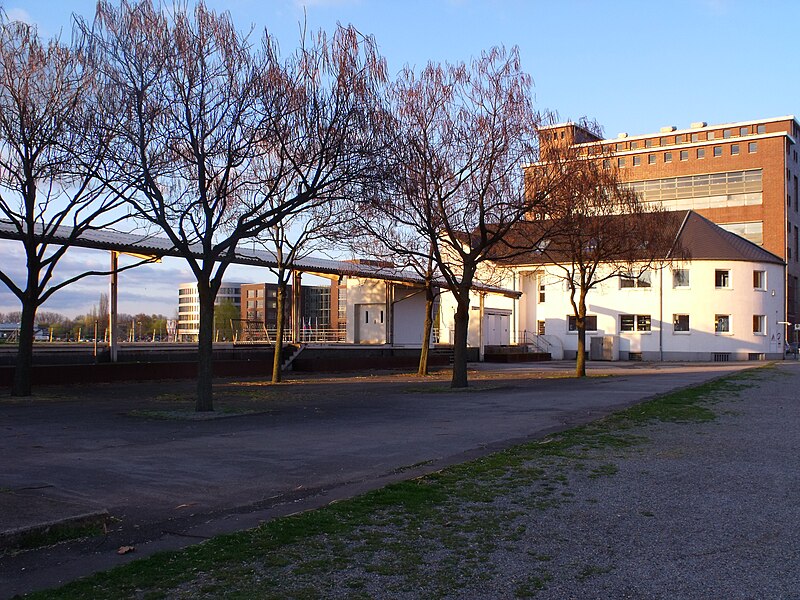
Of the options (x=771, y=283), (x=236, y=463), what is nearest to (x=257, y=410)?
(x=236, y=463)

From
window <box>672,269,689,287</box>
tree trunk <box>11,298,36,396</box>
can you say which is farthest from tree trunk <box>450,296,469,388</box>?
window <box>672,269,689,287</box>

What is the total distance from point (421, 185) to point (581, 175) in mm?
5411

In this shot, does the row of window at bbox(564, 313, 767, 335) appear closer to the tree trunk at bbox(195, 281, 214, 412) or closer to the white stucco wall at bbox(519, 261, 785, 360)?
the white stucco wall at bbox(519, 261, 785, 360)

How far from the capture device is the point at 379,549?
5.75m

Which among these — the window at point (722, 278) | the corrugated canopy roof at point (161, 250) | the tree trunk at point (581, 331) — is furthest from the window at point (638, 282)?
the tree trunk at point (581, 331)

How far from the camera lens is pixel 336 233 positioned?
26078mm

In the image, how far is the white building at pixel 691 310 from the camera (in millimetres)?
56531

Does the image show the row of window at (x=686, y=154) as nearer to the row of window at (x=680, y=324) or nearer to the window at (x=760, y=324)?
the row of window at (x=680, y=324)

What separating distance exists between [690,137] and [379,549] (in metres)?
101

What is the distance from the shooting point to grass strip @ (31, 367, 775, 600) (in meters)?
4.84

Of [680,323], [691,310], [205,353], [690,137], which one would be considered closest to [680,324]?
[680,323]

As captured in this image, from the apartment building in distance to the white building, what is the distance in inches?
769

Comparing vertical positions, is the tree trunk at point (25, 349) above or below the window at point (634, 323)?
below

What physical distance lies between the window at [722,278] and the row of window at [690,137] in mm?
42164
